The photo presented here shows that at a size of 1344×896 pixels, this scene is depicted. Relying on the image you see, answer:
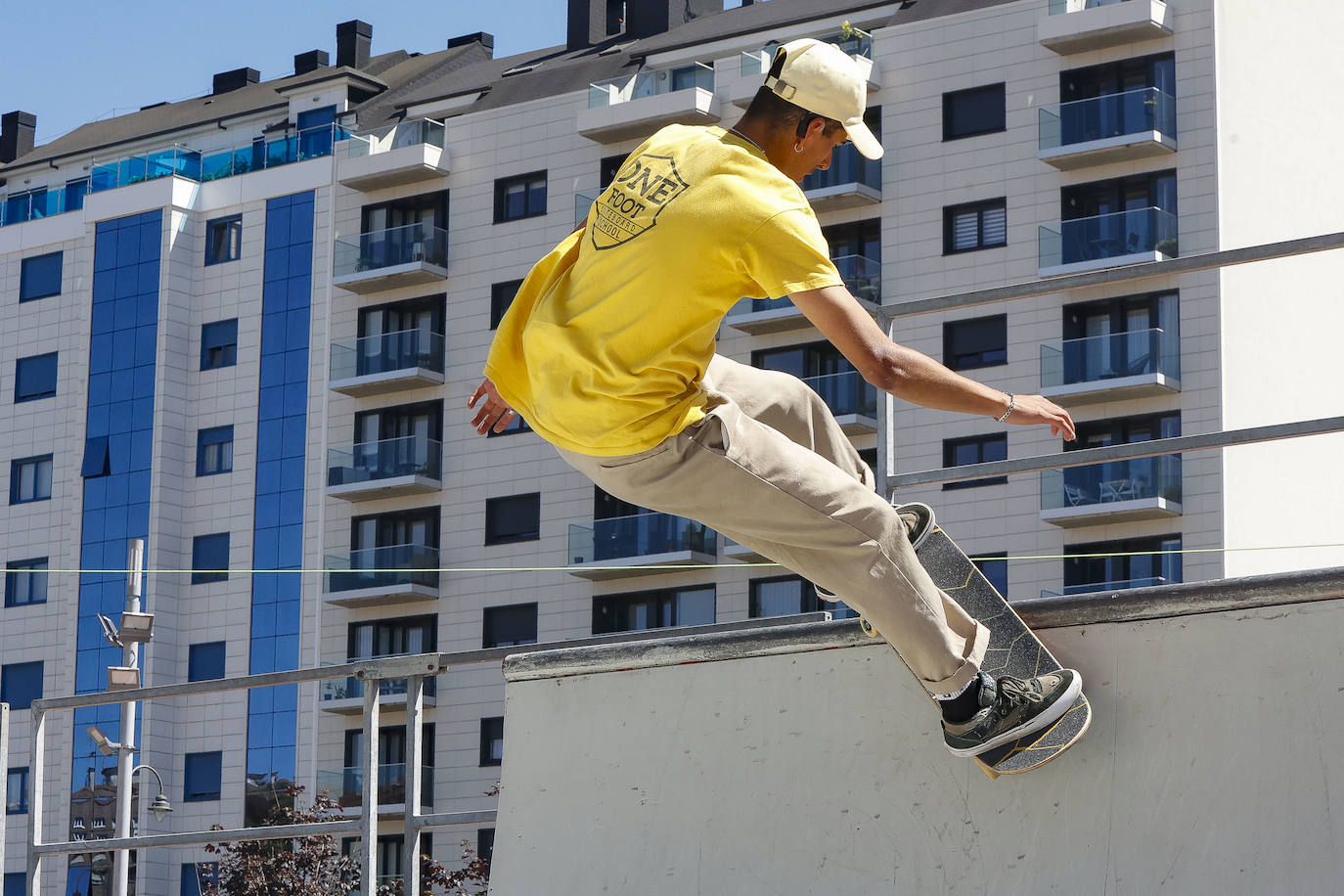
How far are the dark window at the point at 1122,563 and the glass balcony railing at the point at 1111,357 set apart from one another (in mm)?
3400

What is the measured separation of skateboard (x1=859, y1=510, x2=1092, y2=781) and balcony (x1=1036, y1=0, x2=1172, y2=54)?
38814mm

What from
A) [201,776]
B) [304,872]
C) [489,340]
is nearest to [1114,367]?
[489,340]

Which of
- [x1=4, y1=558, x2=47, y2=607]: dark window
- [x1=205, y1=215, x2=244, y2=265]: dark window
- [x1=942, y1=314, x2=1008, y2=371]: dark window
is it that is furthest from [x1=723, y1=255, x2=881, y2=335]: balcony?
[x1=4, y1=558, x2=47, y2=607]: dark window

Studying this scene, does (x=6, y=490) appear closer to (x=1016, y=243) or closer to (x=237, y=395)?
(x=237, y=395)

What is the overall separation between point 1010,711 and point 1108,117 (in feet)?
128

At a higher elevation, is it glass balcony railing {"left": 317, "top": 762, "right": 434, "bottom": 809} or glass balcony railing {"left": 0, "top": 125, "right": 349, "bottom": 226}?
glass balcony railing {"left": 0, "top": 125, "right": 349, "bottom": 226}

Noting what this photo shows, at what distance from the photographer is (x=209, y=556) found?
53.4 meters

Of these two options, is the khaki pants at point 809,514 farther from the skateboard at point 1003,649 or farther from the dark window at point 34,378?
the dark window at point 34,378

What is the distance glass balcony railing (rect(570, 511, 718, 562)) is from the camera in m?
45.2

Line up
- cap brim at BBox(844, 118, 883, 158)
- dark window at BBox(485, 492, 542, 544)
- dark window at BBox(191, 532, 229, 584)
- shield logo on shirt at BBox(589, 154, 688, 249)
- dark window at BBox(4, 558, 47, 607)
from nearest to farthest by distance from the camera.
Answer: shield logo on shirt at BBox(589, 154, 688, 249), cap brim at BBox(844, 118, 883, 158), dark window at BBox(485, 492, 542, 544), dark window at BBox(191, 532, 229, 584), dark window at BBox(4, 558, 47, 607)

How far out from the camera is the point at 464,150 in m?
51.5

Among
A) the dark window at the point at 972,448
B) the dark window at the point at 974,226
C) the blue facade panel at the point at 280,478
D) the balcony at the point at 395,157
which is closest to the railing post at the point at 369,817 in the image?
the dark window at the point at 972,448

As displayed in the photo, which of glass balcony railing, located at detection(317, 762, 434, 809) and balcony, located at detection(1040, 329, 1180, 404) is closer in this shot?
balcony, located at detection(1040, 329, 1180, 404)

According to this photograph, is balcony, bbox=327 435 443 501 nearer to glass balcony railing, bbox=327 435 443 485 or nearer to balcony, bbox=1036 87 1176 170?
glass balcony railing, bbox=327 435 443 485
